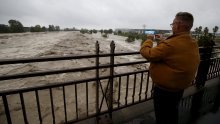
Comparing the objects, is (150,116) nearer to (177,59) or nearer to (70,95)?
(177,59)

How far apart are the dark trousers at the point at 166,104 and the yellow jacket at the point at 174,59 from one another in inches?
5.7

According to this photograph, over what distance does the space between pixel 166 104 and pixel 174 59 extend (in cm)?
62

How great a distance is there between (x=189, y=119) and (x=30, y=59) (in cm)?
271

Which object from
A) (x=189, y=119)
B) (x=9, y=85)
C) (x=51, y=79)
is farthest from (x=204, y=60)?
(x=9, y=85)

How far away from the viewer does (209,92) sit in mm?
3689

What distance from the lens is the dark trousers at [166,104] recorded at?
186 cm

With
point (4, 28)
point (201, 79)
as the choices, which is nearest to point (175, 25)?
point (201, 79)

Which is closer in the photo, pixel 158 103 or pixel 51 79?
pixel 158 103

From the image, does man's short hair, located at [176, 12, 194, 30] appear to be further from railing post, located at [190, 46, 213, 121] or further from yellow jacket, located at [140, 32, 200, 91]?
railing post, located at [190, 46, 213, 121]

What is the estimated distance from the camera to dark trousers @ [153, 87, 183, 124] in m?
1.86

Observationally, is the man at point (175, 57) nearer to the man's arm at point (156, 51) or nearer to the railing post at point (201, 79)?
the man's arm at point (156, 51)

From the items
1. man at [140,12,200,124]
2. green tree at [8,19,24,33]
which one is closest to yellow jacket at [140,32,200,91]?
man at [140,12,200,124]

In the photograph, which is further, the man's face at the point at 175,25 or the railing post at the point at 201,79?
the railing post at the point at 201,79

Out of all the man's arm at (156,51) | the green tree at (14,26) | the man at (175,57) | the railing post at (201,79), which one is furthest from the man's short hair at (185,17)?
the green tree at (14,26)
